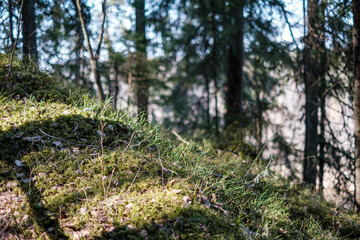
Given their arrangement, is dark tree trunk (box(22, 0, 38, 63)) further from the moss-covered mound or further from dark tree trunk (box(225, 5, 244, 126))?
dark tree trunk (box(225, 5, 244, 126))

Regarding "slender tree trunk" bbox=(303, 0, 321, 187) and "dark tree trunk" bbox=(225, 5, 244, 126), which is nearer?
"slender tree trunk" bbox=(303, 0, 321, 187)

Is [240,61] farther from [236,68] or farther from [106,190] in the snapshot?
[106,190]

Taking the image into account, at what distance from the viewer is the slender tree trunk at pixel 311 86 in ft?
19.0

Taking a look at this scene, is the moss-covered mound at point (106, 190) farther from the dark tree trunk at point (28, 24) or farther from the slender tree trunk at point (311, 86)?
the slender tree trunk at point (311, 86)

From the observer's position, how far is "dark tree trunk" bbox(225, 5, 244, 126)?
905 cm

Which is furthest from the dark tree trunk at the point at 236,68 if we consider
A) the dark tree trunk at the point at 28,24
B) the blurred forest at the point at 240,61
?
the dark tree trunk at the point at 28,24

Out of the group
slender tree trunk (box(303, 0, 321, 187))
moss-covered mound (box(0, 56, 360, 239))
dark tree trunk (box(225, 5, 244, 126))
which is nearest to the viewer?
moss-covered mound (box(0, 56, 360, 239))

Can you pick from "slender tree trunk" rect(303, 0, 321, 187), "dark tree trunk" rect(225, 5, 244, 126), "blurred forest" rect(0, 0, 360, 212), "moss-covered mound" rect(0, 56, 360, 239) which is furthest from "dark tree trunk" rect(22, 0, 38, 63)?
"dark tree trunk" rect(225, 5, 244, 126)

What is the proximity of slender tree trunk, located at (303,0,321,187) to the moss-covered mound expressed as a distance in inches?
108

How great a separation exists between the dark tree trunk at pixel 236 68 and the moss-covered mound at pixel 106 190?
5.42 m

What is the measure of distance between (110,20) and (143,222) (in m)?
9.96

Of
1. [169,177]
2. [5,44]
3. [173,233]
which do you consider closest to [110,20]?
[5,44]

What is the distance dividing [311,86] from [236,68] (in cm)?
424

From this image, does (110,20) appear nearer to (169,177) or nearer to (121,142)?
(121,142)
